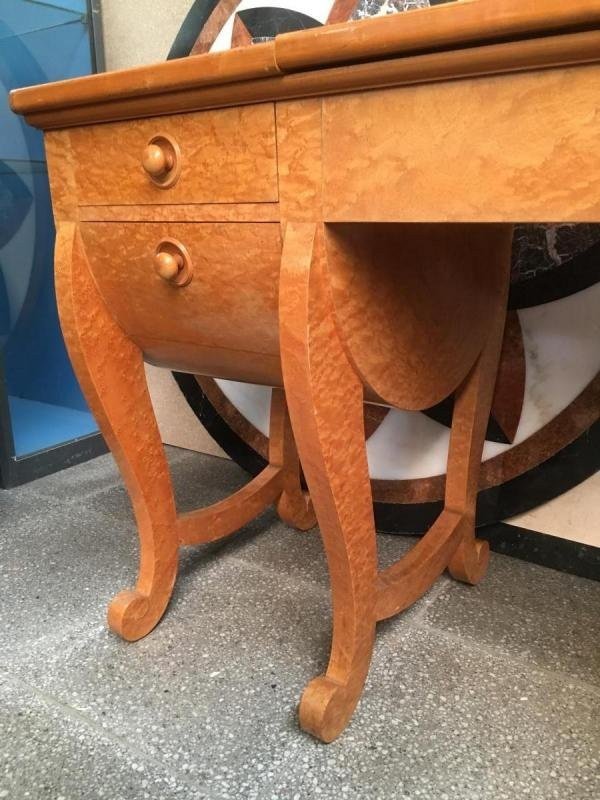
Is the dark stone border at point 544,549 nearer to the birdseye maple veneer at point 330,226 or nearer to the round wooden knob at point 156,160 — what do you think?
the birdseye maple veneer at point 330,226

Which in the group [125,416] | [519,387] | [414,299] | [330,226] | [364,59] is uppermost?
[364,59]

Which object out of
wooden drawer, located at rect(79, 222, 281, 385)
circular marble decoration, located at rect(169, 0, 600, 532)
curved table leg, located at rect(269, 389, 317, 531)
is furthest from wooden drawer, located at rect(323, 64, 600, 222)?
curved table leg, located at rect(269, 389, 317, 531)

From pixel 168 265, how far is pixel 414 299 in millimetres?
320

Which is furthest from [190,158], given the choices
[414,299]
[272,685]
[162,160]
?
[272,685]

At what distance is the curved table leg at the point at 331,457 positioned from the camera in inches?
27.8

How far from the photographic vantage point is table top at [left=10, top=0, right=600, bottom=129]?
1.66ft

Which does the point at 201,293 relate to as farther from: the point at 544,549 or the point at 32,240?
the point at 32,240

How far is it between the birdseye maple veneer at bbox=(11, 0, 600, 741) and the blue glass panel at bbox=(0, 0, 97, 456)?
3.02ft

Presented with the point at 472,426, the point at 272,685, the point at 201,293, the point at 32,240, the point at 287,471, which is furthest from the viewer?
the point at 32,240

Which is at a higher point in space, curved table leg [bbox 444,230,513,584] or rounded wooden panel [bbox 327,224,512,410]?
rounded wooden panel [bbox 327,224,512,410]

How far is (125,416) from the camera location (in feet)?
3.30

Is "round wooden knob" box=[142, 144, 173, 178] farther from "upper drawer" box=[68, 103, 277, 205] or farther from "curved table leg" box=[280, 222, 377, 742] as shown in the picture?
"curved table leg" box=[280, 222, 377, 742]

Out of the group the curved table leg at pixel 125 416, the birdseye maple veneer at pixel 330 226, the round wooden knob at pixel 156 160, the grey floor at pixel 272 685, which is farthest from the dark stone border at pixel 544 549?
the round wooden knob at pixel 156 160

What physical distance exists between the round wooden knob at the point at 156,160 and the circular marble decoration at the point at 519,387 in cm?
68
